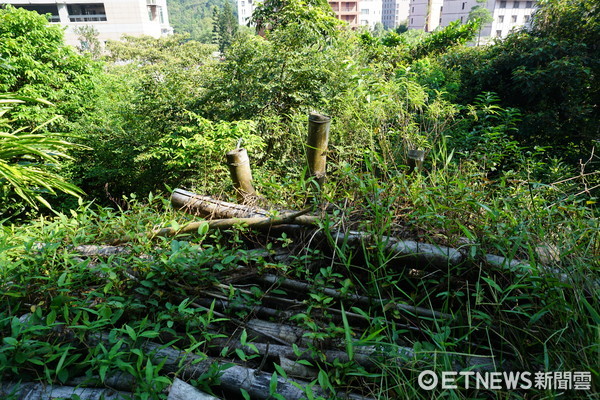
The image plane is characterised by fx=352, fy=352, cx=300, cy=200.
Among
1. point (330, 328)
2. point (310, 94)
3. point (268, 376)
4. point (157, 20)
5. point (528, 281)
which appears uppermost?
point (157, 20)

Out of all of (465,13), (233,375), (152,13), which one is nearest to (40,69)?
(233,375)

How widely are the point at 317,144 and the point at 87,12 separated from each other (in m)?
46.6

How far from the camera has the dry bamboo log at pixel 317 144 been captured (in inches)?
96.6

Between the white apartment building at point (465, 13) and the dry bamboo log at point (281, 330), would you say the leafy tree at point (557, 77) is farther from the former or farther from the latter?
the white apartment building at point (465, 13)

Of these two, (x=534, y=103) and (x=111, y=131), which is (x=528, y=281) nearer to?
(x=534, y=103)

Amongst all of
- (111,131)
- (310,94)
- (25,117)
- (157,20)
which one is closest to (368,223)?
(310,94)

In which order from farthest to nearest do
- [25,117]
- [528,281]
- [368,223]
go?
1. [25,117]
2. [368,223]
3. [528,281]

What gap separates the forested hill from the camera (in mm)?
79706

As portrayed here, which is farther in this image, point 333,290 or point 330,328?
point 333,290

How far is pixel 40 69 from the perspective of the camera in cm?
613

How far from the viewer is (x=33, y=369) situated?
4.70 feet

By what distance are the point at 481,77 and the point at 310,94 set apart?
117 inches

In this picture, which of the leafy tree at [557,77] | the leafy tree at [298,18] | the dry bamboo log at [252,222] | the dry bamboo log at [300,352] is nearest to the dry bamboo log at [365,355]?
the dry bamboo log at [300,352]

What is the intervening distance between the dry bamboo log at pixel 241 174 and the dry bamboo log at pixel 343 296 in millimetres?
816
